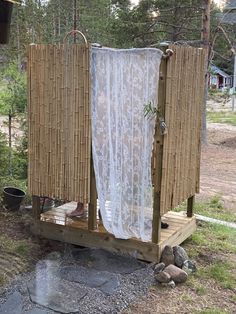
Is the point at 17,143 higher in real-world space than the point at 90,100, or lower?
lower

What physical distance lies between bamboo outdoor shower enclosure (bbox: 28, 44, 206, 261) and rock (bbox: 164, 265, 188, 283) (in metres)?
0.18

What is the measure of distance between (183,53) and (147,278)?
6.13 feet

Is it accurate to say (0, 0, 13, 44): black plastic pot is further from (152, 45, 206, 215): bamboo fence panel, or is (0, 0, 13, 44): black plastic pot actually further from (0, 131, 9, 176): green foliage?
(0, 131, 9, 176): green foliage

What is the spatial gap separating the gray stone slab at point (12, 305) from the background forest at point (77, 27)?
2.23 m

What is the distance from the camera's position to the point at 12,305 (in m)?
3.15

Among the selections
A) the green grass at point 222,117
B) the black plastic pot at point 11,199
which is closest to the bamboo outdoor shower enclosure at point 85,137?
the black plastic pot at point 11,199

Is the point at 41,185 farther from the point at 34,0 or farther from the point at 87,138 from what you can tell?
the point at 34,0

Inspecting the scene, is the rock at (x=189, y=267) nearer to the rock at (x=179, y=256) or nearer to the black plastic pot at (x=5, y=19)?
the rock at (x=179, y=256)

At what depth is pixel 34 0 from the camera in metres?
14.6

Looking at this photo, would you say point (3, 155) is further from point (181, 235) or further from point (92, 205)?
point (181, 235)

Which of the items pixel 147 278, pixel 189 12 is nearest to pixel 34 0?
pixel 189 12

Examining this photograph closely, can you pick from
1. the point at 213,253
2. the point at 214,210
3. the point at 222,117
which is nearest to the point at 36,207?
the point at 213,253

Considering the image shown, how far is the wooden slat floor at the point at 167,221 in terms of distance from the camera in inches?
157

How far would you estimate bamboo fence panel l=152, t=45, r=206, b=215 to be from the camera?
139 inches
